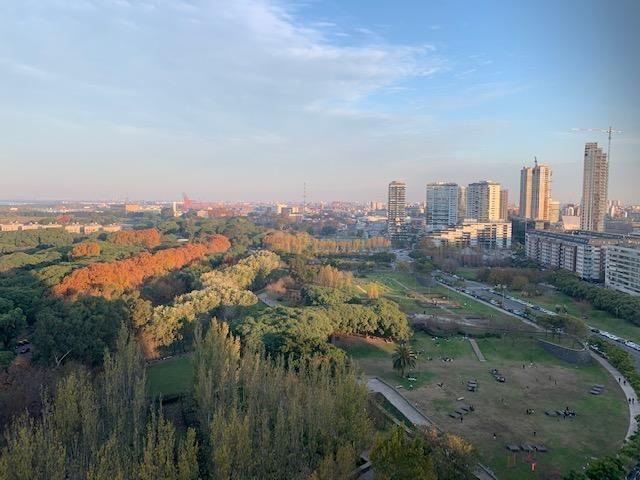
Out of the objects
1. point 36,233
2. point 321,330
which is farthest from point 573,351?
point 36,233

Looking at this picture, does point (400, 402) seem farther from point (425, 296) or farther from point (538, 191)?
point (538, 191)

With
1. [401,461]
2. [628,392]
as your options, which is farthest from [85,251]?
[628,392]

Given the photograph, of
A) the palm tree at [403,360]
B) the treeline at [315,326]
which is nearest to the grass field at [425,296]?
the treeline at [315,326]

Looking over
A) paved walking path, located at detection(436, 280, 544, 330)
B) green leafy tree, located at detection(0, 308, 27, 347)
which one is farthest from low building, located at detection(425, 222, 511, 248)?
green leafy tree, located at detection(0, 308, 27, 347)

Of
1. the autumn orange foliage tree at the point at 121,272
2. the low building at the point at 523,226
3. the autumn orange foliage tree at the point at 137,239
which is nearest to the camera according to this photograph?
the autumn orange foliage tree at the point at 121,272

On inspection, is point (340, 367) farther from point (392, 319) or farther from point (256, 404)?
point (392, 319)

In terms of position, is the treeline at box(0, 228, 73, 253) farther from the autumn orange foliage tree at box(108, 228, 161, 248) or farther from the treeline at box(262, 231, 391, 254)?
the treeline at box(262, 231, 391, 254)

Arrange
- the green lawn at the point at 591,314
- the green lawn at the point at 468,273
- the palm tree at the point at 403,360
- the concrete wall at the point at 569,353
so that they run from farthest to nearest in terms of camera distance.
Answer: the green lawn at the point at 468,273 < the green lawn at the point at 591,314 < the concrete wall at the point at 569,353 < the palm tree at the point at 403,360

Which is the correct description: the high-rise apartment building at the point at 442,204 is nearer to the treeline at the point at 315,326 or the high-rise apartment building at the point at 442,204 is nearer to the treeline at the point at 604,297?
the treeline at the point at 604,297
